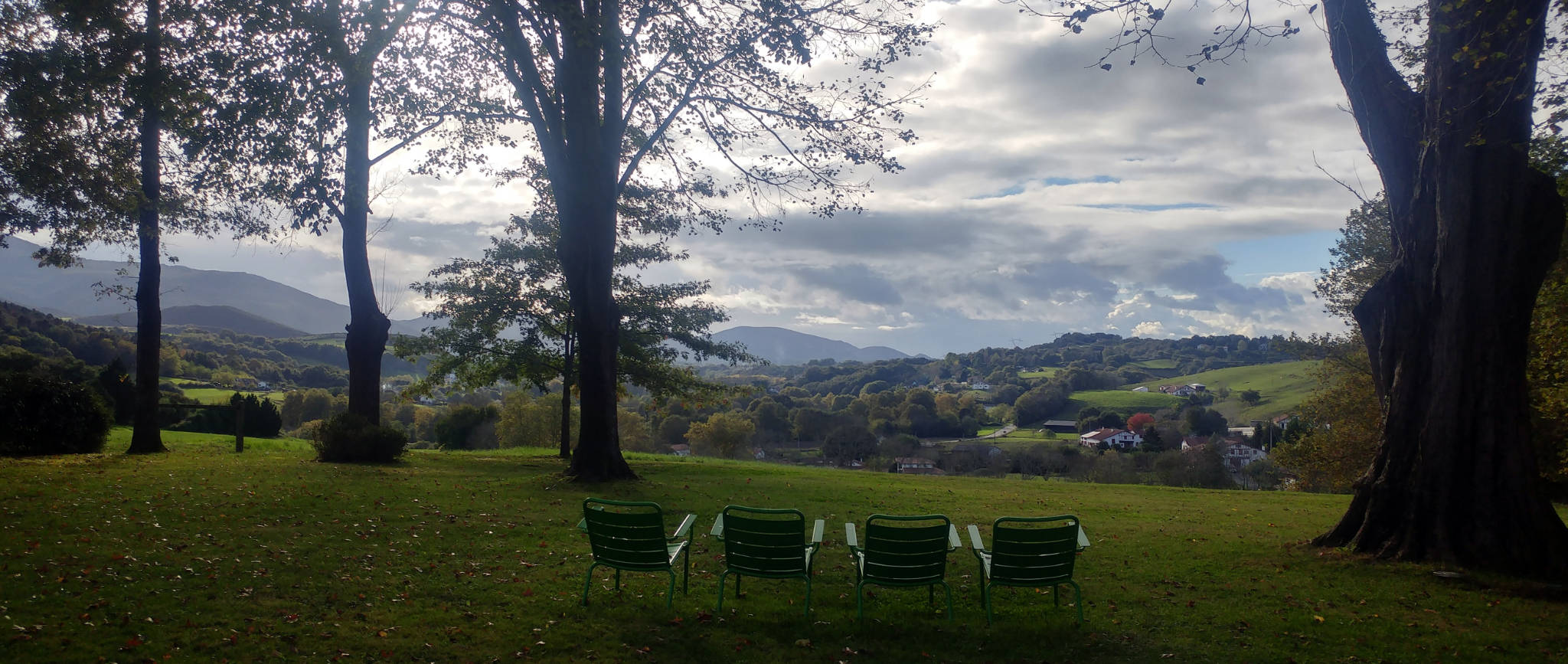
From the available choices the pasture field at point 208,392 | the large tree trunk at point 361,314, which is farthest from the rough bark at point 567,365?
the pasture field at point 208,392

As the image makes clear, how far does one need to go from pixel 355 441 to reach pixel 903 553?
15115 mm

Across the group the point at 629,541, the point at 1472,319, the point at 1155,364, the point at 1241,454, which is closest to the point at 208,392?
the point at 629,541

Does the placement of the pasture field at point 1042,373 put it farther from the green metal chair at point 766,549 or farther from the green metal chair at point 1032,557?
the green metal chair at point 766,549

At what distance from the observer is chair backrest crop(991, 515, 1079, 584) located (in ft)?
21.7

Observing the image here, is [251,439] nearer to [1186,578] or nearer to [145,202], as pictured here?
[145,202]

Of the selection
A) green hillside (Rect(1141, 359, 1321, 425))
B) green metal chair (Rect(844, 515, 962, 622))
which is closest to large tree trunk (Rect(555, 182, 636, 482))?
green metal chair (Rect(844, 515, 962, 622))

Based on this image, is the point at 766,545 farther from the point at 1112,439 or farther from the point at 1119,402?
the point at 1119,402

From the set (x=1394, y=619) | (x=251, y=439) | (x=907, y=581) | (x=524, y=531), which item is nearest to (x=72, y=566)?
(x=524, y=531)

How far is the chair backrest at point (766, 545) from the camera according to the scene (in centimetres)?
664

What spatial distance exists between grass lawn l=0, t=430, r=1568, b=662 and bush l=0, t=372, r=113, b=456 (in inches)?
172

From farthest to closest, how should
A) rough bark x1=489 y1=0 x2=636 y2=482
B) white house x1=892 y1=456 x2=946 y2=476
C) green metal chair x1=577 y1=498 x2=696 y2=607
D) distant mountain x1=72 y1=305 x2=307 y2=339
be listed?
distant mountain x1=72 y1=305 x2=307 y2=339
white house x1=892 y1=456 x2=946 y2=476
rough bark x1=489 y1=0 x2=636 y2=482
green metal chair x1=577 y1=498 x2=696 y2=607

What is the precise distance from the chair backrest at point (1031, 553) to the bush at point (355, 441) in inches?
609

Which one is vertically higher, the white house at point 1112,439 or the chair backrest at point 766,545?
the chair backrest at point 766,545

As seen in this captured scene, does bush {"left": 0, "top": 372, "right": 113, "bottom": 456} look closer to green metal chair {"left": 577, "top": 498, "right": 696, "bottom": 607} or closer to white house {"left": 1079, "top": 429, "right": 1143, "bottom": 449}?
green metal chair {"left": 577, "top": 498, "right": 696, "bottom": 607}
